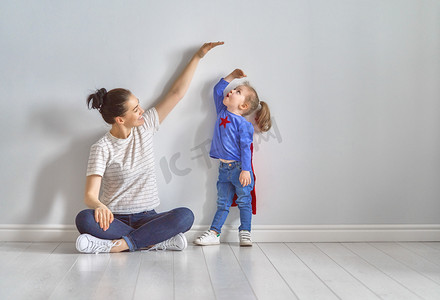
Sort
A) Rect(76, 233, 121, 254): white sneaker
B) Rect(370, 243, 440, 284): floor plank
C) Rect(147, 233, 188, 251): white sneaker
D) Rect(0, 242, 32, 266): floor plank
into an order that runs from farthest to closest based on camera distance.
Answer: Rect(147, 233, 188, 251): white sneaker < Rect(76, 233, 121, 254): white sneaker < Rect(0, 242, 32, 266): floor plank < Rect(370, 243, 440, 284): floor plank

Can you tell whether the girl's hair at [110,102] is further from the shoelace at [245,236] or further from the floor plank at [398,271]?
the floor plank at [398,271]

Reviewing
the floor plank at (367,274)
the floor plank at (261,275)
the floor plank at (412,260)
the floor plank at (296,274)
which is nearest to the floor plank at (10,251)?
the floor plank at (261,275)

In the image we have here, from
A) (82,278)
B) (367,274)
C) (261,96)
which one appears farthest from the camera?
(261,96)

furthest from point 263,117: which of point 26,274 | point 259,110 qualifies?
point 26,274

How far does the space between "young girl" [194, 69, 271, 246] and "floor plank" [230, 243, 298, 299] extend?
129mm

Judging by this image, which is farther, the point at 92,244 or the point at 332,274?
the point at 92,244

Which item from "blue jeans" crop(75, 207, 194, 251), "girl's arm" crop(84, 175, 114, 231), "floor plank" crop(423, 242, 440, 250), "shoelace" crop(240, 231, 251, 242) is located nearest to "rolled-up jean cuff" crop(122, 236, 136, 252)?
"blue jeans" crop(75, 207, 194, 251)

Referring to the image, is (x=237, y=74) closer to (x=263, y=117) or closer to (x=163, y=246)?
(x=263, y=117)

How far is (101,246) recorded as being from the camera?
77.9 inches

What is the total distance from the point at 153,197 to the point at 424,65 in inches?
54.4

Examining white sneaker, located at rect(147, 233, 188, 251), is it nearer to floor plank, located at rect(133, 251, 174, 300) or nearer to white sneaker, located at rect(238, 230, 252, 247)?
floor plank, located at rect(133, 251, 174, 300)

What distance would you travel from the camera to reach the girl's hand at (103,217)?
1962 mm

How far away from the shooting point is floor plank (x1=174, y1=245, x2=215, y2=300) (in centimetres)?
146

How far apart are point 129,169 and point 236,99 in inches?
21.8
